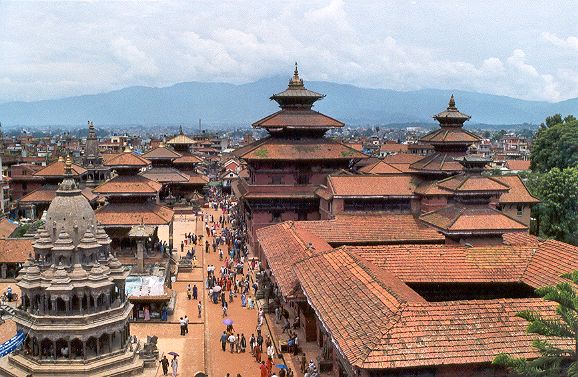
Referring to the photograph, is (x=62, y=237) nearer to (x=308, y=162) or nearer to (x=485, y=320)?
(x=485, y=320)

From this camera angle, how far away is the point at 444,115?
38.8 meters

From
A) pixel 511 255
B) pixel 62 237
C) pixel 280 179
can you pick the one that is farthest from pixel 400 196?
pixel 62 237

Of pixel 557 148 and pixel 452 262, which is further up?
pixel 557 148

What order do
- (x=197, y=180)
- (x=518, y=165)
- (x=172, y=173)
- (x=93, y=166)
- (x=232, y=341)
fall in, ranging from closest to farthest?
(x=232, y=341) < (x=172, y=173) < (x=93, y=166) < (x=197, y=180) < (x=518, y=165)

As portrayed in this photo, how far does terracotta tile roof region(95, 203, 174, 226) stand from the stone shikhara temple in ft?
42.1

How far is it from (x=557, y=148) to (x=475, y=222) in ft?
111

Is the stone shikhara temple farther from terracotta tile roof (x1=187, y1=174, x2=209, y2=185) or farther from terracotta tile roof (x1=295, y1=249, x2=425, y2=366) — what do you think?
terracotta tile roof (x1=187, y1=174, x2=209, y2=185)

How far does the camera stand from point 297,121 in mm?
43219

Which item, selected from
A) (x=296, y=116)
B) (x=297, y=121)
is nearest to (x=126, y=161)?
(x=297, y=121)

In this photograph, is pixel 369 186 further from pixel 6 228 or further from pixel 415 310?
pixel 6 228

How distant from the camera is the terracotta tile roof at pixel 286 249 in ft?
74.4

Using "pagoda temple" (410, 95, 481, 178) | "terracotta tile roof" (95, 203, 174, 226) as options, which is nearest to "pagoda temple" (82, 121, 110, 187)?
"terracotta tile roof" (95, 203, 174, 226)

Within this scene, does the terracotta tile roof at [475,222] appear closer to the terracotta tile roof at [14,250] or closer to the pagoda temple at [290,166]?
the pagoda temple at [290,166]

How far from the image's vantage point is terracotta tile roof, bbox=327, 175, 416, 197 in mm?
35094
